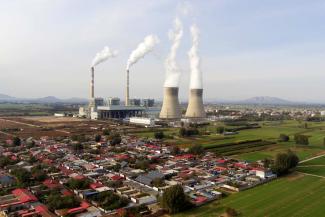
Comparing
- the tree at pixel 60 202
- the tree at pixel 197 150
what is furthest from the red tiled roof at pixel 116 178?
the tree at pixel 197 150

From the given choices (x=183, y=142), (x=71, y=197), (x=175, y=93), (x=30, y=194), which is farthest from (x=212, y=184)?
(x=175, y=93)

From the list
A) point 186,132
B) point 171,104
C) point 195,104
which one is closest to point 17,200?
point 186,132

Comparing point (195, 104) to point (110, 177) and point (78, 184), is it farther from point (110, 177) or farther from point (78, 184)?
point (78, 184)

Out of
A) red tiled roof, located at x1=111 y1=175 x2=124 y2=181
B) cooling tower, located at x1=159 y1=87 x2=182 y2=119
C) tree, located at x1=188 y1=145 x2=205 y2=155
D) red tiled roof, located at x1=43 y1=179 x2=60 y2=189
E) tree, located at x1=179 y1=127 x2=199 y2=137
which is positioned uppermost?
cooling tower, located at x1=159 y1=87 x2=182 y2=119

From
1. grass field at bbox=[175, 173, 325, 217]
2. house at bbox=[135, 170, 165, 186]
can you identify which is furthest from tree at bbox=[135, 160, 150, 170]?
grass field at bbox=[175, 173, 325, 217]

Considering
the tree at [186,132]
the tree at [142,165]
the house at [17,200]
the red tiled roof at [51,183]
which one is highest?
the tree at [186,132]

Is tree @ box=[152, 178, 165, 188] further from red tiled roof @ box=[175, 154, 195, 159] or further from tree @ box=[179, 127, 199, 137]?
tree @ box=[179, 127, 199, 137]

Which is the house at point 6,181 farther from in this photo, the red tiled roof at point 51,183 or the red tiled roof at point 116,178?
the red tiled roof at point 116,178
